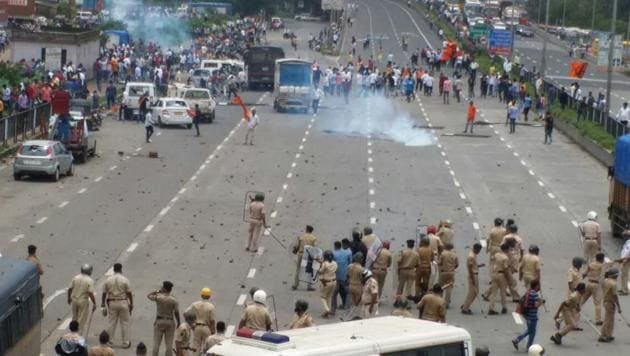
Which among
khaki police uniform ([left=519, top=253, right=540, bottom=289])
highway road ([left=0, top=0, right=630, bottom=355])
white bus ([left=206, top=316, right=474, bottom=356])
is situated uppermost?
white bus ([left=206, top=316, right=474, bottom=356])

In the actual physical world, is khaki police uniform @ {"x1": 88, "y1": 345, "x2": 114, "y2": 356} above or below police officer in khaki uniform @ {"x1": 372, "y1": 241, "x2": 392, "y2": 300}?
above

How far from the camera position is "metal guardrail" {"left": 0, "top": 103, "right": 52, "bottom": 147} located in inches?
2070

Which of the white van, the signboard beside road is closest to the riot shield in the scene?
the white van

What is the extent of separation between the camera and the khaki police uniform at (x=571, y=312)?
26.8 metres

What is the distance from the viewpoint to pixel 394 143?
59312 mm

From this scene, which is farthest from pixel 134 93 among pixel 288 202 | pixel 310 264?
pixel 310 264

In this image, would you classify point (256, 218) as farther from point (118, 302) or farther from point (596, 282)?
point (118, 302)

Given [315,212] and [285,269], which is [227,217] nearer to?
[315,212]

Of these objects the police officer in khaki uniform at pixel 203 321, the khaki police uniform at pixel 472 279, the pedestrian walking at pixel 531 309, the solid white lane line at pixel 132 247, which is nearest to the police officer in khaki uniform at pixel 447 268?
the khaki police uniform at pixel 472 279

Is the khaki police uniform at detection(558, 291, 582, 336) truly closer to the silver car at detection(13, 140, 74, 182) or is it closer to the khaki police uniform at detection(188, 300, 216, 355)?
the khaki police uniform at detection(188, 300, 216, 355)

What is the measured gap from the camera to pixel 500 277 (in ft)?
97.2

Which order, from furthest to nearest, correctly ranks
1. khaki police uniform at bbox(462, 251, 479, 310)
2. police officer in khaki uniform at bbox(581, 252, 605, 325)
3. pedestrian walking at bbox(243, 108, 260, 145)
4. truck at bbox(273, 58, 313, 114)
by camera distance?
1. truck at bbox(273, 58, 313, 114)
2. pedestrian walking at bbox(243, 108, 260, 145)
3. khaki police uniform at bbox(462, 251, 479, 310)
4. police officer in khaki uniform at bbox(581, 252, 605, 325)

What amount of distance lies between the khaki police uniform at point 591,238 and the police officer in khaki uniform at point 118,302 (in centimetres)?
1115

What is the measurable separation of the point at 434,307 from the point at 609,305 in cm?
384
